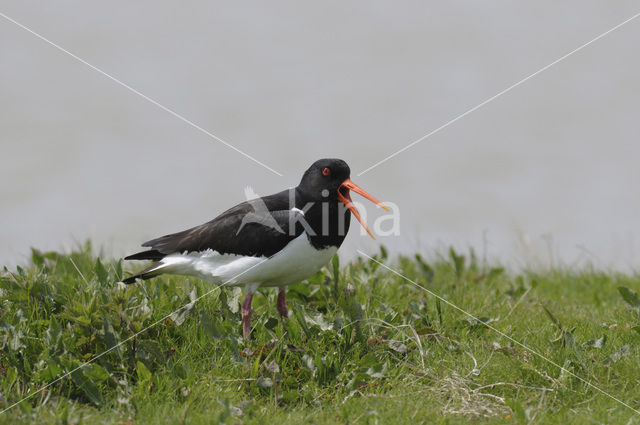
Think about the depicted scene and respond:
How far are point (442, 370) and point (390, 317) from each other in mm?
737

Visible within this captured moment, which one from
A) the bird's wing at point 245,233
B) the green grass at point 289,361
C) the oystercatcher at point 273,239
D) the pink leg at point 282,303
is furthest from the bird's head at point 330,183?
the pink leg at point 282,303

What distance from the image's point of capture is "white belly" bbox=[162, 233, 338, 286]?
5.46 metres

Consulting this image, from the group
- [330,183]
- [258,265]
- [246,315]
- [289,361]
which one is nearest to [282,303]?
[246,315]

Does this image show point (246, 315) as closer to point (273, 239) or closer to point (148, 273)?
point (273, 239)

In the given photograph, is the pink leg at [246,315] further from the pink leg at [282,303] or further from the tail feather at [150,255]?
the tail feather at [150,255]

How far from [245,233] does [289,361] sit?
3.54 feet

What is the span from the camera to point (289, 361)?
5.16m

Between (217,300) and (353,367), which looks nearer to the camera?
(353,367)

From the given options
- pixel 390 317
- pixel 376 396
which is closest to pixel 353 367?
pixel 376 396

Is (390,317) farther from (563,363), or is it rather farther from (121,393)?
(121,393)

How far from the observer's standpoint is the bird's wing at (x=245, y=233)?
5543 mm

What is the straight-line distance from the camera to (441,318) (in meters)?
5.96

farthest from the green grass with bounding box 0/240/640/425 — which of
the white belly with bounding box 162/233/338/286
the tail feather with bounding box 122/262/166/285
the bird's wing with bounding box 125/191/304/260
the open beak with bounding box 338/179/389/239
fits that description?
the open beak with bounding box 338/179/389/239

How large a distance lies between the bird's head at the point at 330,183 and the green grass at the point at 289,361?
28.2 inches
